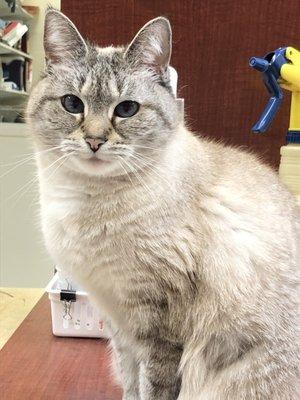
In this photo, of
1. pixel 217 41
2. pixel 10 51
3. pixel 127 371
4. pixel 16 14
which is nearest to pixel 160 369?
pixel 127 371

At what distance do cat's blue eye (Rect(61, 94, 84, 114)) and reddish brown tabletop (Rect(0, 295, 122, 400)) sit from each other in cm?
55

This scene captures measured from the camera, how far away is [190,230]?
0.88 metres

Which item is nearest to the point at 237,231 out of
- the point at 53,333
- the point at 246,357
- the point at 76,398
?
the point at 246,357

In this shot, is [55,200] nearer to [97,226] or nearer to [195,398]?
[97,226]

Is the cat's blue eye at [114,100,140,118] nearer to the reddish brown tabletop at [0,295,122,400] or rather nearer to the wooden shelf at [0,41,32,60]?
the reddish brown tabletop at [0,295,122,400]

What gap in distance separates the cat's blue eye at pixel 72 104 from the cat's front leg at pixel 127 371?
1.54 feet

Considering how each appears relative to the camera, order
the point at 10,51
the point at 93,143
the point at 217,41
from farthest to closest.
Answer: the point at 10,51 < the point at 217,41 < the point at 93,143

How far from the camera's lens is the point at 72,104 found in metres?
0.87

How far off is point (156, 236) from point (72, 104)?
28cm

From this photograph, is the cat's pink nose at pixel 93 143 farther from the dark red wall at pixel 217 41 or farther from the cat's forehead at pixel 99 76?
the dark red wall at pixel 217 41

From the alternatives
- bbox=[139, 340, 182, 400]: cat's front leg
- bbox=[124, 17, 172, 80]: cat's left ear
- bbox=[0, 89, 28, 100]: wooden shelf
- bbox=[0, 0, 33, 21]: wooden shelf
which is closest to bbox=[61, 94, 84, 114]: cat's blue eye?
bbox=[124, 17, 172, 80]: cat's left ear

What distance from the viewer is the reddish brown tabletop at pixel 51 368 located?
962mm

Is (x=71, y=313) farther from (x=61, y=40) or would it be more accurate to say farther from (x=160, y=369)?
(x=61, y=40)

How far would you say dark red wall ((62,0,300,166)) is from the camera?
1351mm
